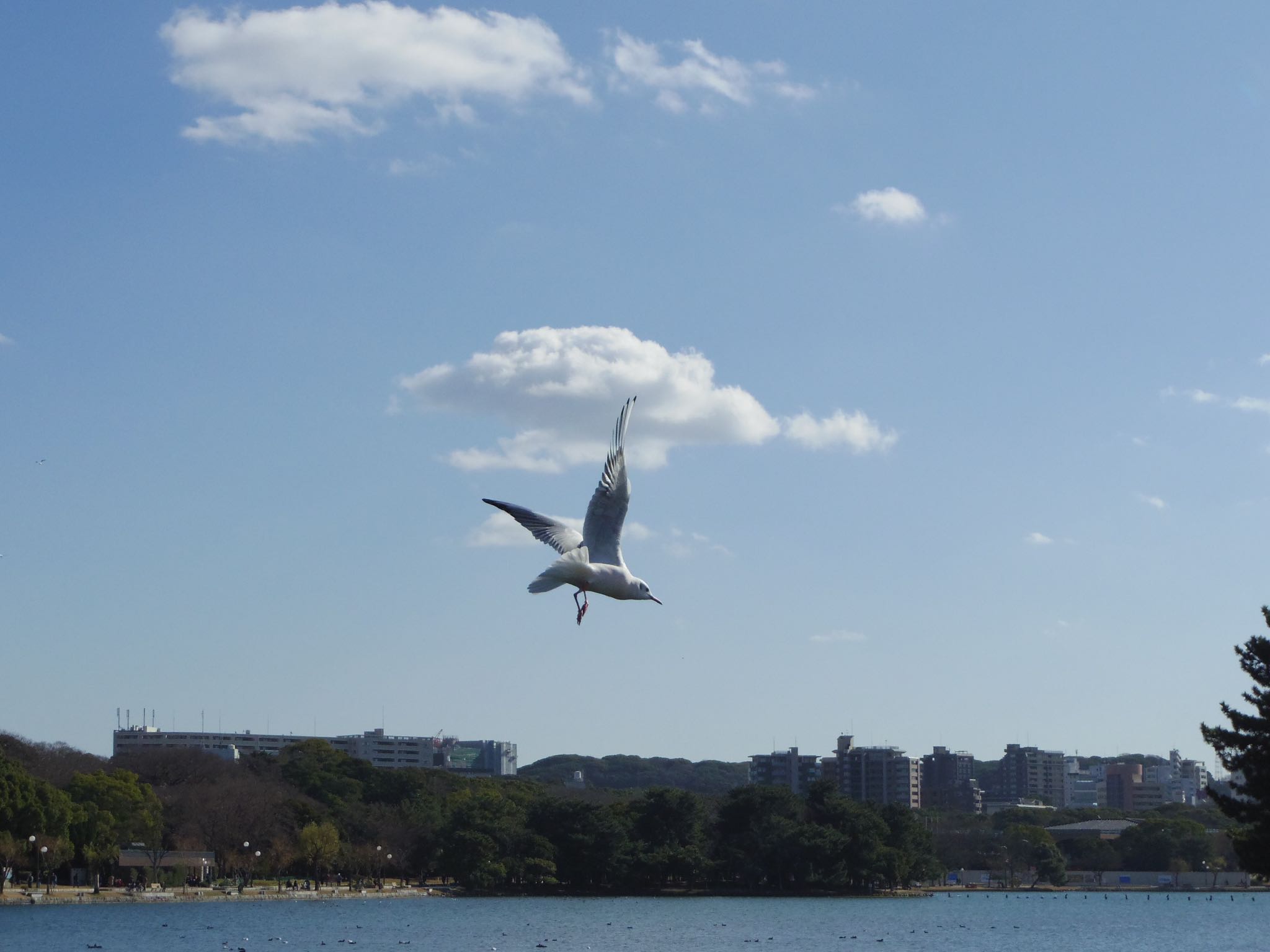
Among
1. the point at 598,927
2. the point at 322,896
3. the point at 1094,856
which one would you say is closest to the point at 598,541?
the point at 598,927

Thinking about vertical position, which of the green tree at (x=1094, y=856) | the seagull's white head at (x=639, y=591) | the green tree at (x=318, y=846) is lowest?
the green tree at (x=1094, y=856)

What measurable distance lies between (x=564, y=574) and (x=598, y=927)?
53.9 m

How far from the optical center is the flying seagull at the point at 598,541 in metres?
16.2

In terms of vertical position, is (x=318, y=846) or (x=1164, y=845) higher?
(x=318, y=846)

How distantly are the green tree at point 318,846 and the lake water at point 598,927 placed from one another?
9.21 feet

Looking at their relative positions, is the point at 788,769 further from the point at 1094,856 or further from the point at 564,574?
the point at 564,574

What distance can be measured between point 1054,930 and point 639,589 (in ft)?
235

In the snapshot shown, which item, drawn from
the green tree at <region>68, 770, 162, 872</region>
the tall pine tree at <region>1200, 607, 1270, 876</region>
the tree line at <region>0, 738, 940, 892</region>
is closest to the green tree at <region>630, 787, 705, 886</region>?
the tree line at <region>0, 738, 940, 892</region>

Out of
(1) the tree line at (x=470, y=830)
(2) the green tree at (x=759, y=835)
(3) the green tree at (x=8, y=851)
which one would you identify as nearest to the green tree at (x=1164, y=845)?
(1) the tree line at (x=470, y=830)

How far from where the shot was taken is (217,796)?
8412cm

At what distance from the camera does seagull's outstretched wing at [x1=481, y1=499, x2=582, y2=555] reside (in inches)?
648

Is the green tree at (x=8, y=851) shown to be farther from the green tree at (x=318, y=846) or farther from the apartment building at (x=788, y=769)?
the apartment building at (x=788, y=769)

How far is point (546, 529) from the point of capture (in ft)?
54.6

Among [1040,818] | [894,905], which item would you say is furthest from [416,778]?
[1040,818]
